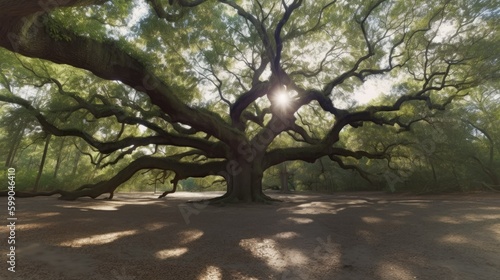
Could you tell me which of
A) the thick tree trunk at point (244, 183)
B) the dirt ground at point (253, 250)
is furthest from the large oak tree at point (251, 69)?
the dirt ground at point (253, 250)

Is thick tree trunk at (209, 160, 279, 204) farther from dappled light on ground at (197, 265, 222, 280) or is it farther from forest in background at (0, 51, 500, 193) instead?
dappled light on ground at (197, 265, 222, 280)

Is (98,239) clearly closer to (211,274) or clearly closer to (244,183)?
(211,274)

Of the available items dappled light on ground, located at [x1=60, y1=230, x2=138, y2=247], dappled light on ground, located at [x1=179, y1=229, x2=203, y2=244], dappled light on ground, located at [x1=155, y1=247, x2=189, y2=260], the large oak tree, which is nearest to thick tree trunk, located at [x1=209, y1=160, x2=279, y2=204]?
the large oak tree

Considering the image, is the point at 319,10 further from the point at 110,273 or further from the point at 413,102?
the point at 110,273

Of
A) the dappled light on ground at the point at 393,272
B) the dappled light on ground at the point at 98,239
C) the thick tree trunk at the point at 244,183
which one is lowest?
the dappled light on ground at the point at 393,272

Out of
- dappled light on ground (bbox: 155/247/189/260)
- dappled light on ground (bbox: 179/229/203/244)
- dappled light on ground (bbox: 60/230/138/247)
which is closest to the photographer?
dappled light on ground (bbox: 155/247/189/260)

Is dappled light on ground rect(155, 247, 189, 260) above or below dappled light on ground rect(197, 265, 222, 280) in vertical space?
above

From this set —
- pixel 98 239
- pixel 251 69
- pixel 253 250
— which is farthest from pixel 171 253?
pixel 251 69

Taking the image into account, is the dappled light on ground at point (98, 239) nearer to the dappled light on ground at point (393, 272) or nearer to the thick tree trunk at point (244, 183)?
the dappled light on ground at point (393, 272)

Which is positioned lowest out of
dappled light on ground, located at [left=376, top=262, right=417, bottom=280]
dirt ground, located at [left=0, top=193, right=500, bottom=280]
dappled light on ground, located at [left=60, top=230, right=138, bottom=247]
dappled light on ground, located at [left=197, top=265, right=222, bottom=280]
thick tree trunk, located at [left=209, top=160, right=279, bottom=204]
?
dappled light on ground, located at [left=376, top=262, right=417, bottom=280]

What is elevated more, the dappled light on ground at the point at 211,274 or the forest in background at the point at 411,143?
the forest in background at the point at 411,143

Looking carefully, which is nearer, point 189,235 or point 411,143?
point 189,235

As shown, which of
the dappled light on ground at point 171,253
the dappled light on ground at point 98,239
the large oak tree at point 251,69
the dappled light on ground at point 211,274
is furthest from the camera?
the large oak tree at point 251,69

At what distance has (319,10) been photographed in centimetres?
1341
